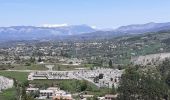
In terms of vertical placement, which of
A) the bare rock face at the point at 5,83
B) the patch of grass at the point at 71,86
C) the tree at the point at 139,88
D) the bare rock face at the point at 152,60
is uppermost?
the tree at the point at 139,88

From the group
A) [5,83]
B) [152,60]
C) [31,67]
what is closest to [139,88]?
[5,83]

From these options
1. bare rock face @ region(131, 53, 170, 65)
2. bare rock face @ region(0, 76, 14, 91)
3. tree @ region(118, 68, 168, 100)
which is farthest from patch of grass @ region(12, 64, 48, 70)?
tree @ region(118, 68, 168, 100)

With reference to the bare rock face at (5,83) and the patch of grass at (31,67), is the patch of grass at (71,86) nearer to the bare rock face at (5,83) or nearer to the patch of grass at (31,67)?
the bare rock face at (5,83)

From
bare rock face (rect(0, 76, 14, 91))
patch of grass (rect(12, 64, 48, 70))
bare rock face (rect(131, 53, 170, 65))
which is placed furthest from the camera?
bare rock face (rect(131, 53, 170, 65))

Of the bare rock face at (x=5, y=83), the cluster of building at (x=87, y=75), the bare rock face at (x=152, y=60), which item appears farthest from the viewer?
the bare rock face at (x=152, y=60)

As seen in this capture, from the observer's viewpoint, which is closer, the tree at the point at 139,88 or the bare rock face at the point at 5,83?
the tree at the point at 139,88

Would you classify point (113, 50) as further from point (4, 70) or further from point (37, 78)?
point (37, 78)

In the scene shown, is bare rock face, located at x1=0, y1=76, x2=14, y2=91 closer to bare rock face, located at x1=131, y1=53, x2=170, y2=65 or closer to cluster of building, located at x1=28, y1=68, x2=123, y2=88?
cluster of building, located at x1=28, y1=68, x2=123, y2=88

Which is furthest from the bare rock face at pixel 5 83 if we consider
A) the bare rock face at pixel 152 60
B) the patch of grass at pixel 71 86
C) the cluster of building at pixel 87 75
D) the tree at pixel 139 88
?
the bare rock face at pixel 152 60

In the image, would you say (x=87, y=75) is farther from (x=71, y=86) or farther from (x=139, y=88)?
(x=139, y=88)
